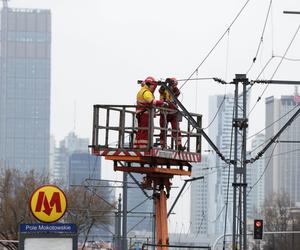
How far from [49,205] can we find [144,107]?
482 centimetres

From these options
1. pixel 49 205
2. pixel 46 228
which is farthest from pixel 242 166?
pixel 46 228

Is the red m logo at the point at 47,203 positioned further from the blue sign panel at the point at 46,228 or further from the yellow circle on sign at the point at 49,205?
the blue sign panel at the point at 46,228

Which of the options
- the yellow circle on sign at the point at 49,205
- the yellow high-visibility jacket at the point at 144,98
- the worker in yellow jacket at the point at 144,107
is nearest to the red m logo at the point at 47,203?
the yellow circle on sign at the point at 49,205

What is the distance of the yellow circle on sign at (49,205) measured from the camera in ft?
87.6

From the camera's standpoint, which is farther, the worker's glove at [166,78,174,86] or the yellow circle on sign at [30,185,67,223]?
the worker's glove at [166,78,174,86]

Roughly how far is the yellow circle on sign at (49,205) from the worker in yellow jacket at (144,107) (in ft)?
14.3

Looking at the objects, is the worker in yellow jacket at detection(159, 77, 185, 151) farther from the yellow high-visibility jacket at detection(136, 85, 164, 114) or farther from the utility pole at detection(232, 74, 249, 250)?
the utility pole at detection(232, 74, 249, 250)

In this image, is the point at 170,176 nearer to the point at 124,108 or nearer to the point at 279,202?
the point at 124,108

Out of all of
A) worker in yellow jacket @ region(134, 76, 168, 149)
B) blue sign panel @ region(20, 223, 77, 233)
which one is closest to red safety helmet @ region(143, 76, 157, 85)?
worker in yellow jacket @ region(134, 76, 168, 149)

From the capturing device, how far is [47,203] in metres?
26.8

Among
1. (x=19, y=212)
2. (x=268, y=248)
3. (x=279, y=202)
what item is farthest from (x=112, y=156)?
(x=279, y=202)

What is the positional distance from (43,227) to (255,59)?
11.1 m

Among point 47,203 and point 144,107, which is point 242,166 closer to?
point 144,107

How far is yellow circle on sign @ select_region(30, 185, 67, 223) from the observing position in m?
26.7
